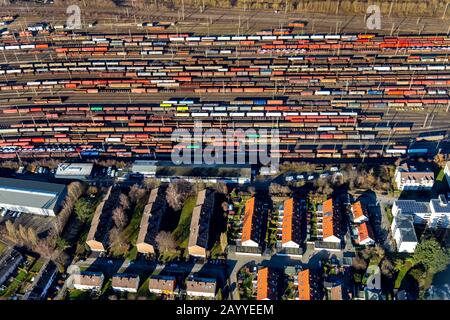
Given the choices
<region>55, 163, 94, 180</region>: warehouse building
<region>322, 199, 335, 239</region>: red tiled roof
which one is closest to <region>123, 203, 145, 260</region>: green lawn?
<region>55, 163, 94, 180</region>: warehouse building

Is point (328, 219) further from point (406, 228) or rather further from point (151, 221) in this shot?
point (151, 221)

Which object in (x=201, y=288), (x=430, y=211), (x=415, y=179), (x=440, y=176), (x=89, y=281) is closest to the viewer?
(x=201, y=288)

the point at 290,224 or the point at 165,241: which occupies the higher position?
the point at 290,224

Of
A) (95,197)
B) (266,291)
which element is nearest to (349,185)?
(266,291)

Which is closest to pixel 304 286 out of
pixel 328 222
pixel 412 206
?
pixel 328 222

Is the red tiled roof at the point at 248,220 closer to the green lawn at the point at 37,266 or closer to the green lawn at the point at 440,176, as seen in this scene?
the green lawn at the point at 37,266
